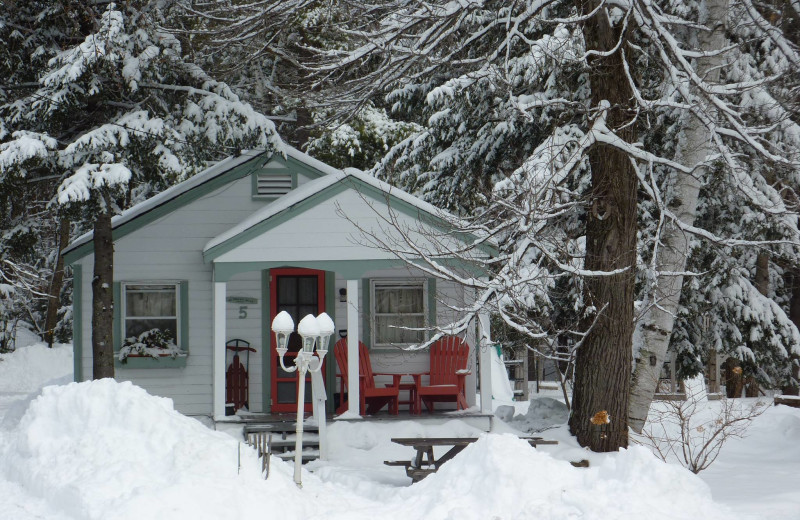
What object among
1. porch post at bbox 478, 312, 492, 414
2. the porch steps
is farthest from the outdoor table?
the porch steps

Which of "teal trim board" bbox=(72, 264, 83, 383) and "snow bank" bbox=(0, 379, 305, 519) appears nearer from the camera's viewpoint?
"snow bank" bbox=(0, 379, 305, 519)

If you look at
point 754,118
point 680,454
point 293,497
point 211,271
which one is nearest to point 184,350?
point 211,271

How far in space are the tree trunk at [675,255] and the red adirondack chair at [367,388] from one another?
3.44 m

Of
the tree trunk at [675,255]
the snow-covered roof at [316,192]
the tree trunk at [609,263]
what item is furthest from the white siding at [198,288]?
the tree trunk at [609,263]

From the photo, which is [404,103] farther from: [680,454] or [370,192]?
[680,454]

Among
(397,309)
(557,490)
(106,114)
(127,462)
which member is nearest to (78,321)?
(106,114)

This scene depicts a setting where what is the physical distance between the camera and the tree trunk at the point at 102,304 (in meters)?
13.2

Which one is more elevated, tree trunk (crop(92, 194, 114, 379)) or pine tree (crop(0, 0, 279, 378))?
pine tree (crop(0, 0, 279, 378))

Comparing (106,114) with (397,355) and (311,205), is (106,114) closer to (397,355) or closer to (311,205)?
(311,205)

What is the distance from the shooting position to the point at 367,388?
1353cm

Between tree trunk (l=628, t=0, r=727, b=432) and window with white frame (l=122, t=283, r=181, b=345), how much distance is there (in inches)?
273

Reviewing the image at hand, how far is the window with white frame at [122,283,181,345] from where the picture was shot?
14312 millimetres

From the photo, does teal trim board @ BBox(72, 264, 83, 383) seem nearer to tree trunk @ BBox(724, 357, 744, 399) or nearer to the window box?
the window box

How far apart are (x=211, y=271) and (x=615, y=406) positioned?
6612 millimetres
